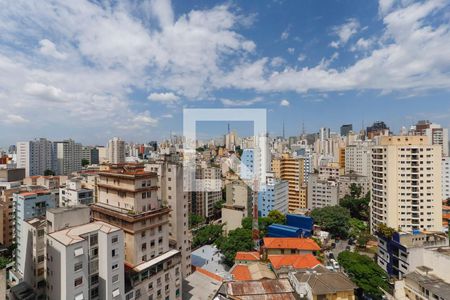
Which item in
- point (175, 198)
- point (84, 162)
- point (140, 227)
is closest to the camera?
point (140, 227)

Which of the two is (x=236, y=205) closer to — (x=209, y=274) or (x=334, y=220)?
(x=209, y=274)

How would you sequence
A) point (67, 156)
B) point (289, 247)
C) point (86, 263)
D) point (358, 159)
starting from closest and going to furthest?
point (86, 263)
point (289, 247)
point (358, 159)
point (67, 156)

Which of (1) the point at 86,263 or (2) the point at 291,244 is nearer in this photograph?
(1) the point at 86,263

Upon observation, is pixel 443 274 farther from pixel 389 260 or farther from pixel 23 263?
pixel 23 263

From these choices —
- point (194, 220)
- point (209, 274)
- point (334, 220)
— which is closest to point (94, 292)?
point (209, 274)

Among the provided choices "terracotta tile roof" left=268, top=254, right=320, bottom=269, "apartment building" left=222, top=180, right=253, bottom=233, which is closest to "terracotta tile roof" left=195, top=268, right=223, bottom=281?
"terracotta tile roof" left=268, top=254, right=320, bottom=269

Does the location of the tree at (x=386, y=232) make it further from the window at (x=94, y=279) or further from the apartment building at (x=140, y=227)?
the window at (x=94, y=279)

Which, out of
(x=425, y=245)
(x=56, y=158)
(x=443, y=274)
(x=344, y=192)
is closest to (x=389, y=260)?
(x=425, y=245)
